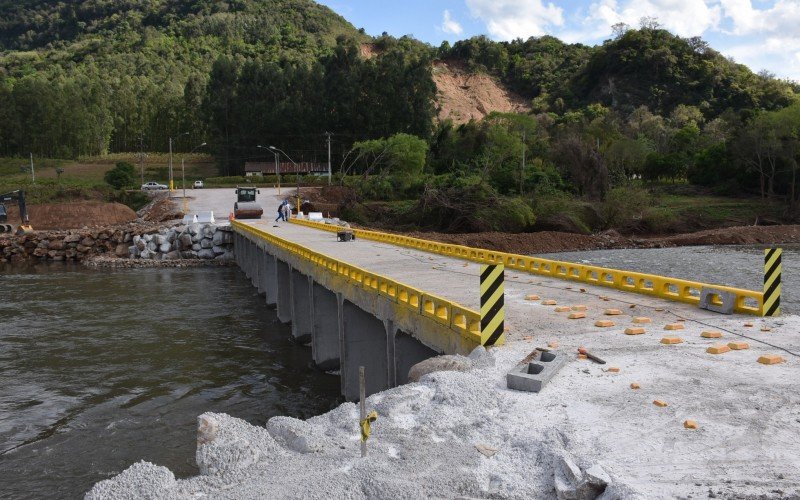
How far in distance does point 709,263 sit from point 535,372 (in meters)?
29.9

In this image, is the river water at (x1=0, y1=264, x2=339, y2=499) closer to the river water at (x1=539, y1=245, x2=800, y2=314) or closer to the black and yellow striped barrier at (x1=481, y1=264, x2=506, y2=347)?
the black and yellow striped barrier at (x1=481, y1=264, x2=506, y2=347)

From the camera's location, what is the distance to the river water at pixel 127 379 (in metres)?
12.1

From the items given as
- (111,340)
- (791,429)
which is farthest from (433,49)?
(791,429)

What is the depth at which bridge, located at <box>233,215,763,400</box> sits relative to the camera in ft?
33.8

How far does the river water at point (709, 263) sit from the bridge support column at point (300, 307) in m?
15.5

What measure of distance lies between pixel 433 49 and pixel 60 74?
108m

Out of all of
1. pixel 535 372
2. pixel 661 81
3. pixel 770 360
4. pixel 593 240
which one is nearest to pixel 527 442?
pixel 535 372

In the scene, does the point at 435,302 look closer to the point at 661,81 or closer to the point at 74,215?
the point at 74,215

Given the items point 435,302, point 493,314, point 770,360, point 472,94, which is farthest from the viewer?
point 472,94

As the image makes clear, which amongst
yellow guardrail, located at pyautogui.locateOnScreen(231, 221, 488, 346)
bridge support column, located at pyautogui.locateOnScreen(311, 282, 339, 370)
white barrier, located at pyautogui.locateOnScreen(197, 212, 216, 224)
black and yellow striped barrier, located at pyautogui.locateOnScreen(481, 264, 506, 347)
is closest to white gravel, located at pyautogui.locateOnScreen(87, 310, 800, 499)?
black and yellow striped barrier, located at pyautogui.locateOnScreen(481, 264, 506, 347)

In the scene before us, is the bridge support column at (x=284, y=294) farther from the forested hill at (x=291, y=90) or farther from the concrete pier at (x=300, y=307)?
the forested hill at (x=291, y=90)

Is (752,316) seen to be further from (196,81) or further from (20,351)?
(196,81)

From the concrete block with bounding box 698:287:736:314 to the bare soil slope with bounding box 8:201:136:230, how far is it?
184 feet

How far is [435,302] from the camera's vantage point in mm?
10203
